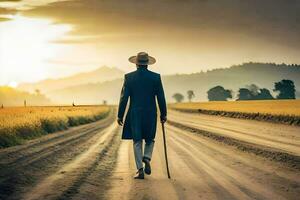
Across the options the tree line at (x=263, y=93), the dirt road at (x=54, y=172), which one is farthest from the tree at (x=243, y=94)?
the dirt road at (x=54, y=172)

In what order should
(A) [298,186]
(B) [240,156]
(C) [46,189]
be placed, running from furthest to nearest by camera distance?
(B) [240,156], (A) [298,186], (C) [46,189]

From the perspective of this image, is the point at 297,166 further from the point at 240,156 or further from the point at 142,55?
the point at 142,55

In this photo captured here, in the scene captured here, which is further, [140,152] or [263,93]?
[263,93]

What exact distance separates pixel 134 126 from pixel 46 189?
2.60 m

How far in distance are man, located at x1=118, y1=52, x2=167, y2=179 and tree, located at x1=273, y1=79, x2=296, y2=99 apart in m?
140

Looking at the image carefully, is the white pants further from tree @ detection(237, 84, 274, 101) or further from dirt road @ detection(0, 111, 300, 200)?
tree @ detection(237, 84, 274, 101)

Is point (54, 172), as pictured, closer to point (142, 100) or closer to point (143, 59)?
point (142, 100)

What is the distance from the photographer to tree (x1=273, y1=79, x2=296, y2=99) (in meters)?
→ 145

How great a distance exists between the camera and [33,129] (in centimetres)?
2558

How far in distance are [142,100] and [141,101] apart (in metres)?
0.03

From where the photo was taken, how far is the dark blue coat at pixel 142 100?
424 inches

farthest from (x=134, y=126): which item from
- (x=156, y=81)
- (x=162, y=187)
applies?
(x=162, y=187)

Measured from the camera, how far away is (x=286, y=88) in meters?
146

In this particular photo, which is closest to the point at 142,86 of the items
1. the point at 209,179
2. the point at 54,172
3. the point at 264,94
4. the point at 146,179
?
the point at 146,179
